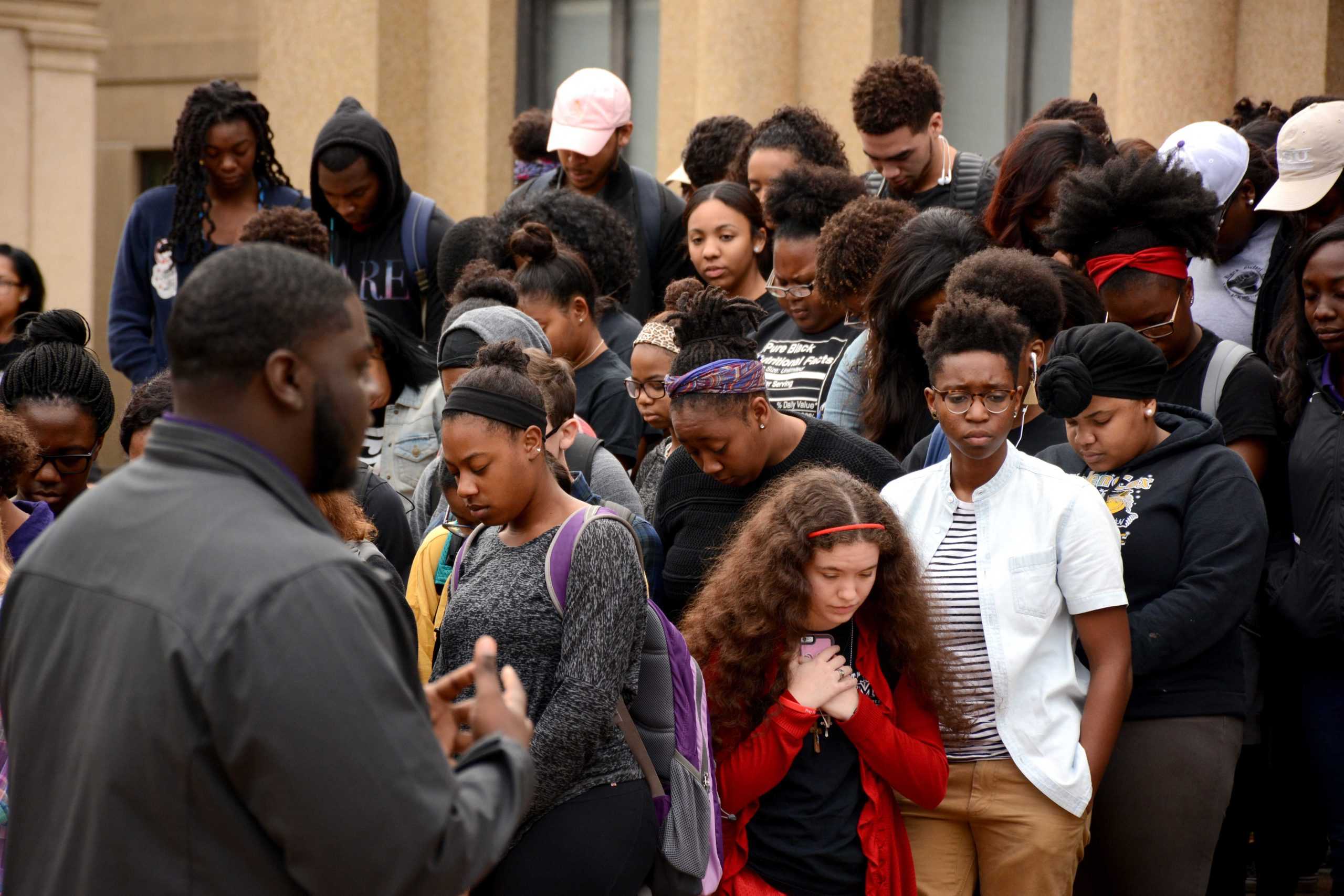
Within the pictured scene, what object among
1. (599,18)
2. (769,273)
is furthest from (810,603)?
(599,18)

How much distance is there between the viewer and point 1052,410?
4.66m

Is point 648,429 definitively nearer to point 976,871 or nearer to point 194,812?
point 976,871

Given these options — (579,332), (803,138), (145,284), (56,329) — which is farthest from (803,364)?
(145,284)

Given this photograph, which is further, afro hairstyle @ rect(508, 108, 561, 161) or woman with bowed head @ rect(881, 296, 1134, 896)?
afro hairstyle @ rect(508, 108, 561, 161)

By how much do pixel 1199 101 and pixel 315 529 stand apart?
7749 mm

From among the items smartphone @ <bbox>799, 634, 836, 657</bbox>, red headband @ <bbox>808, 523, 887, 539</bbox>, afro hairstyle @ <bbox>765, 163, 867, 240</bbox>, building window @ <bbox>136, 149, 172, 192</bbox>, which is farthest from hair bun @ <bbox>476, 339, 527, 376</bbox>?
building window @ <bbox>136, 149, 172, 192</bbox>

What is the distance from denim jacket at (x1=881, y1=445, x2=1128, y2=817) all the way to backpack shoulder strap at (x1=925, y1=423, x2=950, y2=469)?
49cm

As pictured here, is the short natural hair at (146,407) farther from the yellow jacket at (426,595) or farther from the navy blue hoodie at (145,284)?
the navy blue hoodie at (145,284)

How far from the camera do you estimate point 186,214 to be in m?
7.52

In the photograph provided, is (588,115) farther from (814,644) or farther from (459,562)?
(814,644)

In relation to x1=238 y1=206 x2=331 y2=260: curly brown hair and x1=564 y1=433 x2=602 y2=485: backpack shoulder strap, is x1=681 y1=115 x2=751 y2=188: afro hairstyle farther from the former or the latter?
x1=564 y1=433 x2=602 y2=485: backpack shoulder strap

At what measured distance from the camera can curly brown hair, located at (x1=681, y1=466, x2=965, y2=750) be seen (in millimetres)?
4336

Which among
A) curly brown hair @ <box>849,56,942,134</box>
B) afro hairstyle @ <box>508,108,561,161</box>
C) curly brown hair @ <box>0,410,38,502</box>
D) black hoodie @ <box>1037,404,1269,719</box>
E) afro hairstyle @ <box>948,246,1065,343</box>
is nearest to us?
black hoodie @ <box>1037,404,1269,719</box>

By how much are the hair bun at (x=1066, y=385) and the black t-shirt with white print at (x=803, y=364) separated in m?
1.20
